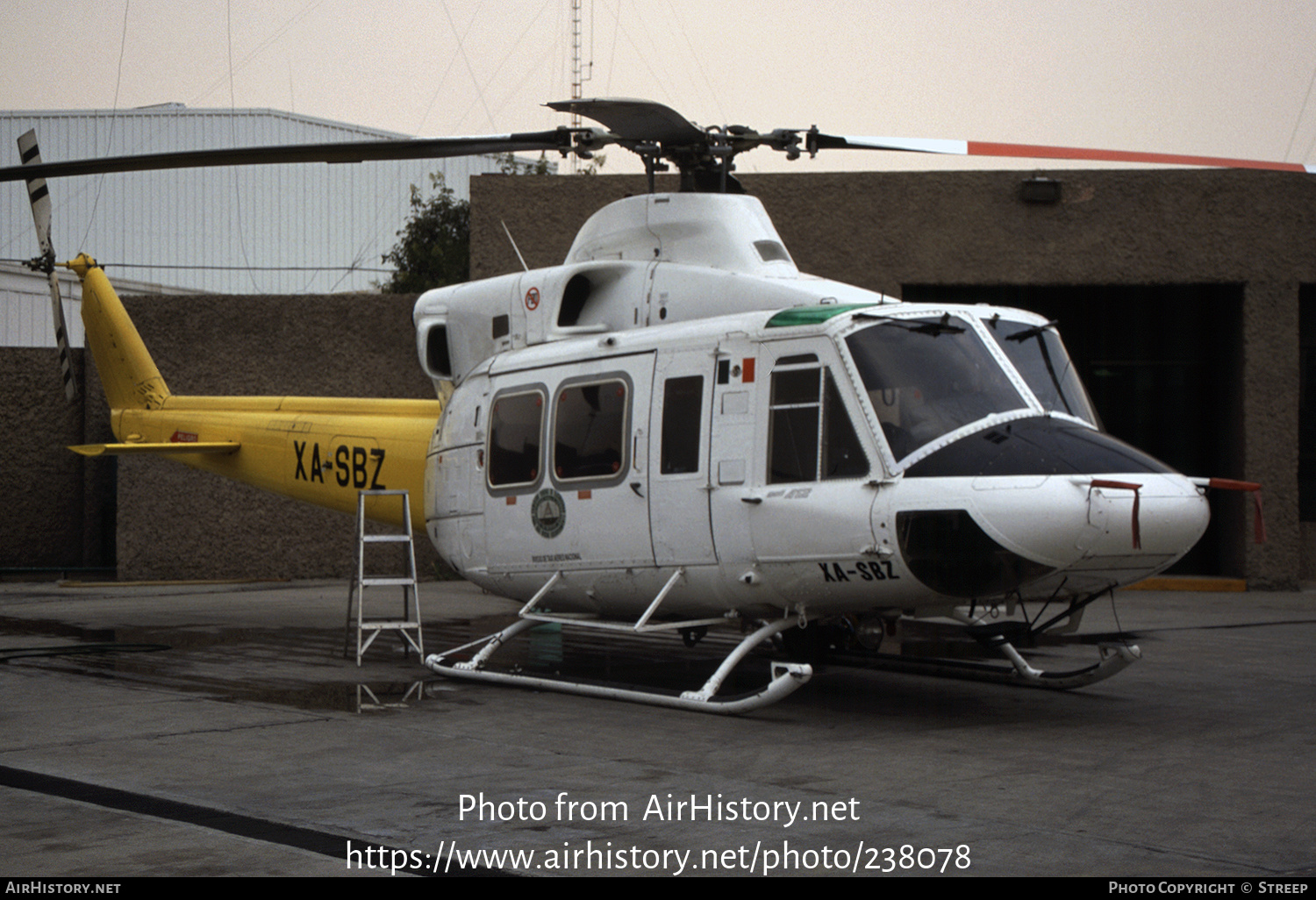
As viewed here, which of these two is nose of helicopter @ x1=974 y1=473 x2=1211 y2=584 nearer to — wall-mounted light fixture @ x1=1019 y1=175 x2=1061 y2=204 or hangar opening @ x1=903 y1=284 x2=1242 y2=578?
wall-mounted light fixture @ x1=1019 y1=175 x2=1061 y2=204

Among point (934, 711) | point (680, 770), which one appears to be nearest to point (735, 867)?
point (680, 770)

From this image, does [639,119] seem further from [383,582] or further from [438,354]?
[383,582]

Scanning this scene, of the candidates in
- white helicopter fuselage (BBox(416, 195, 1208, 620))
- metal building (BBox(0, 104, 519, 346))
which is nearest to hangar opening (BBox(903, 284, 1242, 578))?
white helicopter fuselage (BBox(416, 195, 1208, 620))

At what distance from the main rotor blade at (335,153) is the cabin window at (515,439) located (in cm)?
176

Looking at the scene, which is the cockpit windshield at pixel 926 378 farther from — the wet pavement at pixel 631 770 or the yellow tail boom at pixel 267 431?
the yellow tail boom at pixel 267 431

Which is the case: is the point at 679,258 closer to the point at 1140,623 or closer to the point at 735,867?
the point at 735,867

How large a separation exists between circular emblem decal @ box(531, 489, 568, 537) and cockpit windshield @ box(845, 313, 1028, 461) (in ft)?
8.35

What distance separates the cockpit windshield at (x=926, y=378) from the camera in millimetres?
7867

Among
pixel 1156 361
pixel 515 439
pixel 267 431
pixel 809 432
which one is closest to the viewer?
pixel 809 432

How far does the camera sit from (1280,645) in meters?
12.1

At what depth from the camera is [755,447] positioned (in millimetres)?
8516

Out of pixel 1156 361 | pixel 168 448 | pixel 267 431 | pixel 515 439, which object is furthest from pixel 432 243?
pixel 515 439

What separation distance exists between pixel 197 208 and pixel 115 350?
29.5 metres

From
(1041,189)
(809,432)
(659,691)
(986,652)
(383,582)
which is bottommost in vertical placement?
Answer: (986,652)
